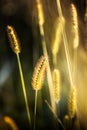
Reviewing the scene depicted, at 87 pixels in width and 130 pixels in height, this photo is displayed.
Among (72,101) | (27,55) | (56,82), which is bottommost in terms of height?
(72,101)

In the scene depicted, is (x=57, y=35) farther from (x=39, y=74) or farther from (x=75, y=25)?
(x=39, y=74)

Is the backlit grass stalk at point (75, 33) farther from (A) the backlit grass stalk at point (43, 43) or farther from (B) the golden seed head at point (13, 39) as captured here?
(B) the golden seed head at point (13, 39)

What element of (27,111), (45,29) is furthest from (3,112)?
(45,29)

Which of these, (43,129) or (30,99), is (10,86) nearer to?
(30,99)

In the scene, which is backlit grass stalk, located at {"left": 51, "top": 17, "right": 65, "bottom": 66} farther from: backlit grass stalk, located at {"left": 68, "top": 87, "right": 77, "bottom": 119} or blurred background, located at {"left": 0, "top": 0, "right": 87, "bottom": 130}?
backlit grass stalk, located at {"left": 68, "top": 87, "right": 77, "bottom": 119}

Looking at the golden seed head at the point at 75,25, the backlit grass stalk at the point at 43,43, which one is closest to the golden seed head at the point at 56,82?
the backlit grass stalk at the point at 43,43

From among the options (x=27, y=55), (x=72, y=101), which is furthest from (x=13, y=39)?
(x=72, y=101)
